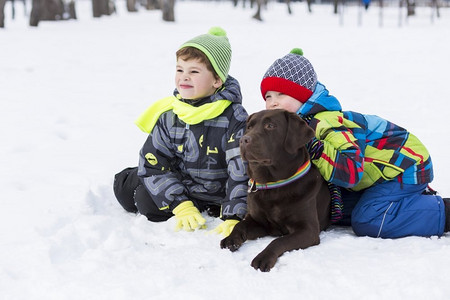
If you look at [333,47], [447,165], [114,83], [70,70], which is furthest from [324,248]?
[333,47]

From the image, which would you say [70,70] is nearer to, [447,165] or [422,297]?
[447,165]

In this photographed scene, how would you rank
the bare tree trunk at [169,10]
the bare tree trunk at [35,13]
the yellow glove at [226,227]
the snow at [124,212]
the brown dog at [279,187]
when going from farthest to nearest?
the bare tree trunk at [169,10]
the bare tree trunk at [35,13]
the yellow glove at [226,227]
the brown dog at [279,187]
the snow at [124,212]

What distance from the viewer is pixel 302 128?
3.06 meters

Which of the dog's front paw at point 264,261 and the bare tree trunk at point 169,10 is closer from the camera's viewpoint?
the dog's front paw at point 264,261

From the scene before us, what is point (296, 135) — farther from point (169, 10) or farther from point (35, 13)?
point (169, 10)

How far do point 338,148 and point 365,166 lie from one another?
15.7 inches

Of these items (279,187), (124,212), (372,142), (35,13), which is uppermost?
(35,13)

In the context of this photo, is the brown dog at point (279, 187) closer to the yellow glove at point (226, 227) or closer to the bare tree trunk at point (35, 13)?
the yellow glove at point (226, 227)

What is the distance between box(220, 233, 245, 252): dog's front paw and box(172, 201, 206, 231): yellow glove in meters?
0.42

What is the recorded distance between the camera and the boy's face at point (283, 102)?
3531mm

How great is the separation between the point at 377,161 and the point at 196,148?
1.22 meters

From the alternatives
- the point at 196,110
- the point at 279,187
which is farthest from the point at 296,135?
the point at 196,110

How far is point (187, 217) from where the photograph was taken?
3.61m

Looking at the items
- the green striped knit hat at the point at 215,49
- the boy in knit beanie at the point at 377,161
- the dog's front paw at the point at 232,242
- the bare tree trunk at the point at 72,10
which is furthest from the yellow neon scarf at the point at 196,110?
the bare tree trunk at the point at 72,10
